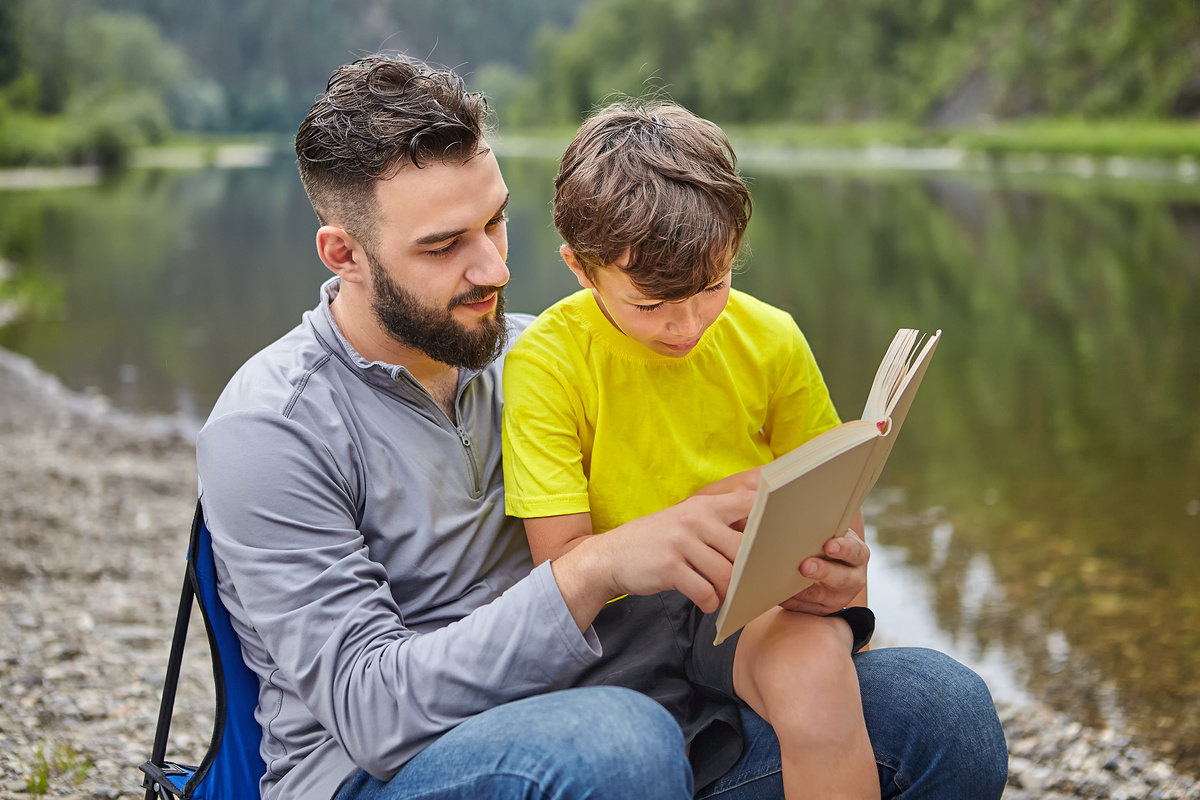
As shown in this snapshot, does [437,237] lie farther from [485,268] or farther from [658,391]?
[658,391]

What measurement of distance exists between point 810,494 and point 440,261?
738 mm

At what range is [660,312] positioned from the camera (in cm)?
196

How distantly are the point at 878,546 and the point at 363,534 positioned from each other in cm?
418

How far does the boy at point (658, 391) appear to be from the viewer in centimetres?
190

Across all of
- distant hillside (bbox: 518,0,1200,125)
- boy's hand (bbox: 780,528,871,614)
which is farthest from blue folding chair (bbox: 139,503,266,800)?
distant hillside (bbox: 518,0,1200,125)

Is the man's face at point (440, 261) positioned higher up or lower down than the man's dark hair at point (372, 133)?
lower down

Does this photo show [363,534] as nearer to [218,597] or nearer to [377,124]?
[218,597]

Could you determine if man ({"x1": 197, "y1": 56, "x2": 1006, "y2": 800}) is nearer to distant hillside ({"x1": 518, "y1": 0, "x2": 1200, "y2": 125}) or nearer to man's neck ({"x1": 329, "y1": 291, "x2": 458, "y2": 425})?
man's neck ({"x1": 329, "y1": 291, "x2": 458, "y2": 425})

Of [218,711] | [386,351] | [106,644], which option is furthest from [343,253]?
[106,644]

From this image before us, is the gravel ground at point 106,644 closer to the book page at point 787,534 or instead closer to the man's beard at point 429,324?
the man's beard at point 429,324

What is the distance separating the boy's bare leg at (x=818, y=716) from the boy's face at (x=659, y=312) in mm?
528

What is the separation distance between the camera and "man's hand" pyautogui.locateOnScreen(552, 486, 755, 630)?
158 centimetres

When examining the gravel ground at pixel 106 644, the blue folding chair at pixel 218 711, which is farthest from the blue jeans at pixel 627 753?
the gravel ground at pixel 106 644

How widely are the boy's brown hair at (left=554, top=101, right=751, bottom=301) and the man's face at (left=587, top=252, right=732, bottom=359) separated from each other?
0.02 m
